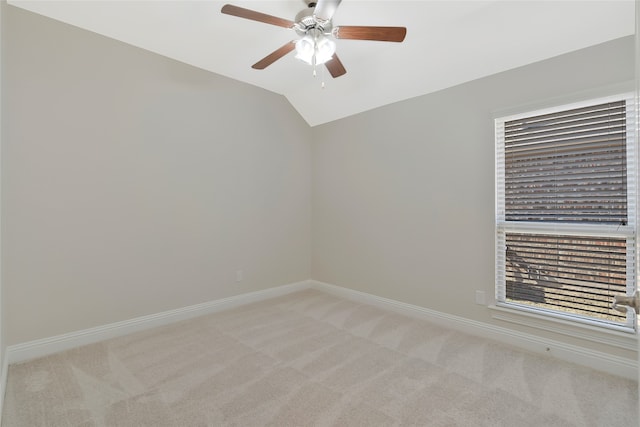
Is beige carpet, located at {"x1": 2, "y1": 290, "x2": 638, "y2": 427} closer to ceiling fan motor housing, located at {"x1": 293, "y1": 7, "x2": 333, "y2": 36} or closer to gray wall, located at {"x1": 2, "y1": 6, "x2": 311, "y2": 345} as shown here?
gray wall, located at {"x1": 2, "y1": 6, "x2": 311, "y2": 345}

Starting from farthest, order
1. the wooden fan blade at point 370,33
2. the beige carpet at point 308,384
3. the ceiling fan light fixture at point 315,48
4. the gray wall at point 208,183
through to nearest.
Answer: the gray wall at point 208,183 → the ceiling fan light fixture at point 315,48 → the wooden fan blade at point 370,33 → the beige carpet at point 308,384

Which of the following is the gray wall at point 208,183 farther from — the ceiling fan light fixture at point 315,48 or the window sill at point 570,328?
the ceiling fan light fixture at point 315,48

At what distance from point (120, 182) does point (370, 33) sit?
7.92 ft

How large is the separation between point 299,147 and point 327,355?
107 inches

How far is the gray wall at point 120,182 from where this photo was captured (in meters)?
2.27

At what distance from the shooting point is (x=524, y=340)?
2453 millimetres

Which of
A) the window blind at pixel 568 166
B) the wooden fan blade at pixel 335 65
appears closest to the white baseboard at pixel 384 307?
the window blind at pixel 568 166

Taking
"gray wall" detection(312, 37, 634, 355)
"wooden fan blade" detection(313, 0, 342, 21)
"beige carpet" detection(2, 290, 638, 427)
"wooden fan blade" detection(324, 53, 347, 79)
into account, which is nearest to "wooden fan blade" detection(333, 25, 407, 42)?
"wooden fan blade" detection(313, 0, 342, 21)

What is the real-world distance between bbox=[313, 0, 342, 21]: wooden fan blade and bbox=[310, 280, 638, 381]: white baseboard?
8.93 ft

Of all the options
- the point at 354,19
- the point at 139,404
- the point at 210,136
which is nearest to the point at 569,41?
the point at 354,19

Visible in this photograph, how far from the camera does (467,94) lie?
277 centimetres

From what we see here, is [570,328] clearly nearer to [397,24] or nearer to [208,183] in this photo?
[397,24]

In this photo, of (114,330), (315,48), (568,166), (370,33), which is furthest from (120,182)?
(568,166)

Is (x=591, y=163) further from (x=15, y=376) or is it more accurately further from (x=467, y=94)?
(x=15, y=376)
